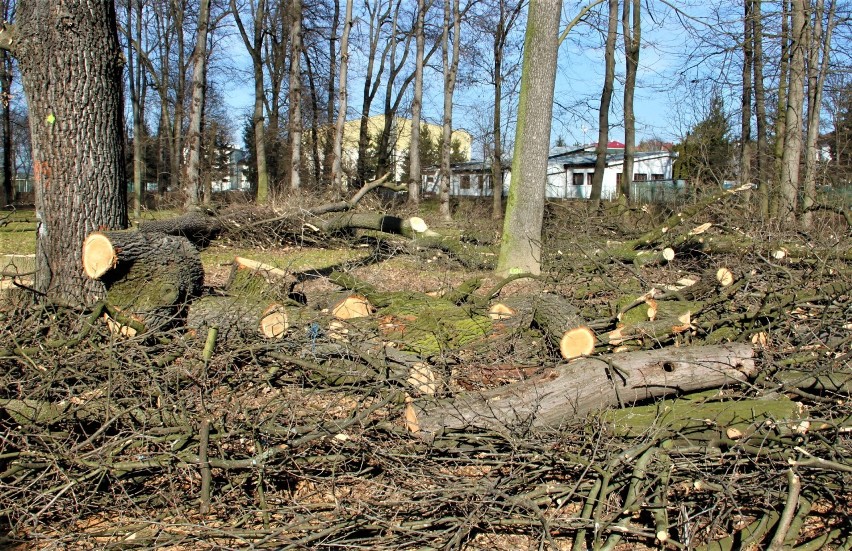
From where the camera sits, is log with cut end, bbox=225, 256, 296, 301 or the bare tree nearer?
log with cut end, bbox=225, 256, 296, 301

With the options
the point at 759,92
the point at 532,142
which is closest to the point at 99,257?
the point at 532,142

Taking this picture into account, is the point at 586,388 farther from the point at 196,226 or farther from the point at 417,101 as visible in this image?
the point at 417,101

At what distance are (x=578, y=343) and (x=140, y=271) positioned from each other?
316 cm

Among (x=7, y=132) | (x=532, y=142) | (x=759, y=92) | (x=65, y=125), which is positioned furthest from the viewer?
(x=7, y=132)

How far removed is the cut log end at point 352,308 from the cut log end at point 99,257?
167cm

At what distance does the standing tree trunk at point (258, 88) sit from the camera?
21.2 meters

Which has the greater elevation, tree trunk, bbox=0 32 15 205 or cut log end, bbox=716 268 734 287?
tree trunk, bbox=0 32 15 205

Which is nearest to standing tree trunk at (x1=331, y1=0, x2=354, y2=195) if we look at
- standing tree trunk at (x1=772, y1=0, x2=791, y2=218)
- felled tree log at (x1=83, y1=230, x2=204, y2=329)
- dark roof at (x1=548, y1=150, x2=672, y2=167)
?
standing tree trunk at (x1=772, y1=0, x2=791, y2=218)

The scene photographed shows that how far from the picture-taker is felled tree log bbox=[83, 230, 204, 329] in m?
4.70

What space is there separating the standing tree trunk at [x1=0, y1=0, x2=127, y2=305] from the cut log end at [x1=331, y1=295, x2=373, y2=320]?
5.91ft

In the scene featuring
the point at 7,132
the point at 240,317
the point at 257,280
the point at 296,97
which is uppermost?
the point at 296,97

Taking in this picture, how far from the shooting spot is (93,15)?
5.20 m

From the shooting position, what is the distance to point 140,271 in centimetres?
486

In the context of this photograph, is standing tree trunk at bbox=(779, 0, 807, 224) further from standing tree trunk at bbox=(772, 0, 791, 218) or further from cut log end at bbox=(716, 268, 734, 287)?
cut log end at bbox=(716, 268, 734, 287)
